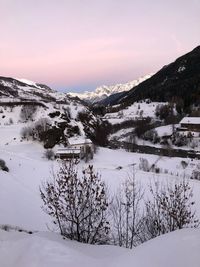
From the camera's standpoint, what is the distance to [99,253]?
899 cm

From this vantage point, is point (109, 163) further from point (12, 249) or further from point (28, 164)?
point (12, 249)

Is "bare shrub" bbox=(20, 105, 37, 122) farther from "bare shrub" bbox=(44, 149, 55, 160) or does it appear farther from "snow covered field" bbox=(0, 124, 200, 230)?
"bare shrub" bbox=(44, 149, 55, 160)

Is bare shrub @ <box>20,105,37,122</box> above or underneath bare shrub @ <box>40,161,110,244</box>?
above

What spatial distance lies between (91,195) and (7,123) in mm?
67450

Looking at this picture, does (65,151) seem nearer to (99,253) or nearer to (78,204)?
(78,204)

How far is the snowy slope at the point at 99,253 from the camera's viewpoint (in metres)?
6.75

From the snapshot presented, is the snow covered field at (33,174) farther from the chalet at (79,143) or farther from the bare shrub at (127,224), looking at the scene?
the bare shrub at (127,224)

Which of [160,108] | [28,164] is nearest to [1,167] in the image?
[28,164]

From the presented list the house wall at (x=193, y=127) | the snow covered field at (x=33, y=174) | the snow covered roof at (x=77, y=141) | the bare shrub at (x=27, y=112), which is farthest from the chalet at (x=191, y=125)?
the snow covered roof at (x=77, y=141)

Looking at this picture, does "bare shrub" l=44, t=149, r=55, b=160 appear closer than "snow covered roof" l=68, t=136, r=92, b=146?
Yes

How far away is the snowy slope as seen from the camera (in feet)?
22.2

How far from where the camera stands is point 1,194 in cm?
2350

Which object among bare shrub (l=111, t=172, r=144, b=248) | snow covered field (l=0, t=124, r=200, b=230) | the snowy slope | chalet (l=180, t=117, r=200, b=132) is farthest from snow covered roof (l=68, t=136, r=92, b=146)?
chalet (l=180, t=117, r=200, b=132)

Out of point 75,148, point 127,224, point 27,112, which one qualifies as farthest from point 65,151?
point 127,224
